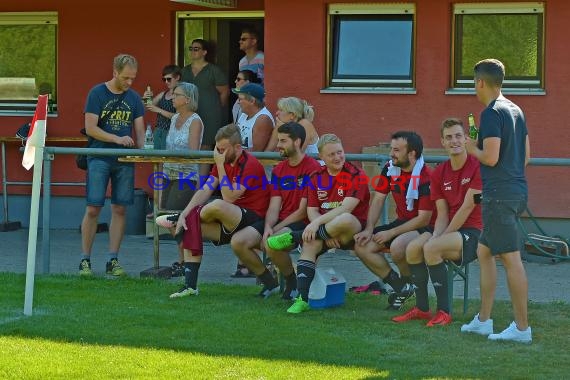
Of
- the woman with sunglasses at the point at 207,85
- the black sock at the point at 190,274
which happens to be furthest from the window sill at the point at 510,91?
the black sock at the point at 190,274

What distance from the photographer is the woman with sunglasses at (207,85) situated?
1398 cm

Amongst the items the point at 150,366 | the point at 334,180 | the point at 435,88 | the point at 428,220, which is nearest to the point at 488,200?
the point at 428,220

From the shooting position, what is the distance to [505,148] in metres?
8.22

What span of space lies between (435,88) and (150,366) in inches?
276

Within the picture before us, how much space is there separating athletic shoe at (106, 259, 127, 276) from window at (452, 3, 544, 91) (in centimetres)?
453

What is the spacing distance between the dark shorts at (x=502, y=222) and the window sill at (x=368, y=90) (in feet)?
18.1

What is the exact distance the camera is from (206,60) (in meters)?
14.3

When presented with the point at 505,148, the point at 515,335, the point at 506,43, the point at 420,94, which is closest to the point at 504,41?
the point at 506,43

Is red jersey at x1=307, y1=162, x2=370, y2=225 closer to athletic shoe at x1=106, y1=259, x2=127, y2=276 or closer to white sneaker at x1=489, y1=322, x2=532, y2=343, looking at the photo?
white sneaker at x1=489, y1=322, x2=532, y2=343

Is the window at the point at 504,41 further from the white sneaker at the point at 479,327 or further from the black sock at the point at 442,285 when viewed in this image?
the white sneaker at the point at 479,327

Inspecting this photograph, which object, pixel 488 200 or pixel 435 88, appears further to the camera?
pixel 435 88

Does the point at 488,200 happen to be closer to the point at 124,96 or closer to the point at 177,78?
the point at 124,96

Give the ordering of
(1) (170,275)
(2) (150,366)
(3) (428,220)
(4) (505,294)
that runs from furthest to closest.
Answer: (1) (170,275), (4) (505,294), (3) (428,220), (2) (150,366)

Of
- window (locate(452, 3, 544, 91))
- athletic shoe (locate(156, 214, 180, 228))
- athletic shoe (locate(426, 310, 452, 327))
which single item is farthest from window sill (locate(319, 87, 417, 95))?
athletic shoe (locate(426, 310, 452, 327))
